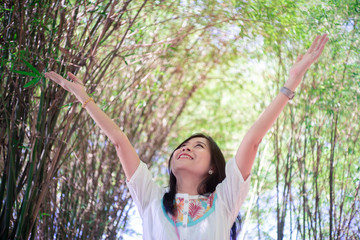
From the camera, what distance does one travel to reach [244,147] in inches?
72.4

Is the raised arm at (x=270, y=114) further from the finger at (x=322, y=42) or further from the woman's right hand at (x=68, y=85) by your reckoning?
the woman's right hand at (x=68, y=85)

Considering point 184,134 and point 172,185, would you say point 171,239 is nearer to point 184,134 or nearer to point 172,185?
point 172,185

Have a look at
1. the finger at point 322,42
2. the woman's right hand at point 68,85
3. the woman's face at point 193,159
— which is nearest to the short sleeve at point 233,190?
the woman's face at point 193,159

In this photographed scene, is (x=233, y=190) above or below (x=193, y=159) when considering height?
below

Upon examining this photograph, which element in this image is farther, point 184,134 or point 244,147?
point 184,134

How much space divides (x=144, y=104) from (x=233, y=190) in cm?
200

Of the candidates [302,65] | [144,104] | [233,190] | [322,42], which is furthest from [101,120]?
[144,104]

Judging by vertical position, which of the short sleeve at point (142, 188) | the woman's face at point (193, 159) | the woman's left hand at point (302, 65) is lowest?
the short sleeve at point (142, 188)

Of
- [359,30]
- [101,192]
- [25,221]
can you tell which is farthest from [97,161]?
[359,30]

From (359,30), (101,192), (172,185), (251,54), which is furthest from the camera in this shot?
(251,54)

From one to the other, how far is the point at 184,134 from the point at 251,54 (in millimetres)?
2464

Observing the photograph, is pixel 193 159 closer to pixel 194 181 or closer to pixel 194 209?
pixel 194 181

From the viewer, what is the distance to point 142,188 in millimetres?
1984

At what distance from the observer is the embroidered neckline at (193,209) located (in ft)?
6.17
